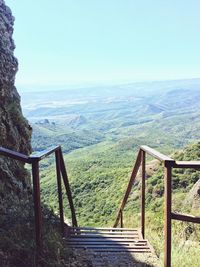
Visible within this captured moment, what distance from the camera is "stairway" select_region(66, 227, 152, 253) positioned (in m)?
5.67

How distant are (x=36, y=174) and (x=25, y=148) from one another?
5444mm

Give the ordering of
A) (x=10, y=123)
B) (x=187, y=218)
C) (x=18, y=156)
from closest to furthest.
Result: (x=187, y=218), (x=18, y=156), (x=10, y=123)

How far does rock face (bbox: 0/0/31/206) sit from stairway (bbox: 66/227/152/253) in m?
1.27

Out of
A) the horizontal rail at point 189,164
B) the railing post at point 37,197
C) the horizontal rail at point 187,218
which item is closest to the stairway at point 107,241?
the railing post at point 37,197

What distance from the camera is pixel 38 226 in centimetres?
446

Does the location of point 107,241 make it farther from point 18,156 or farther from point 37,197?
point 18,156

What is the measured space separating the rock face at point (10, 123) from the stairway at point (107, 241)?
127 centimetres

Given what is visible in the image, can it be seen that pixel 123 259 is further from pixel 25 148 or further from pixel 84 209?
pixel 84 209

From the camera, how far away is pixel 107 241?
6.10m

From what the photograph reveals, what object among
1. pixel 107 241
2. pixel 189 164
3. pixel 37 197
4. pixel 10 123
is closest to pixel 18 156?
pixel 37 197

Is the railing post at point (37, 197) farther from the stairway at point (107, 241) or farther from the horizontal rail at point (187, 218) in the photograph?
the horizontal rail at point (187, 218)

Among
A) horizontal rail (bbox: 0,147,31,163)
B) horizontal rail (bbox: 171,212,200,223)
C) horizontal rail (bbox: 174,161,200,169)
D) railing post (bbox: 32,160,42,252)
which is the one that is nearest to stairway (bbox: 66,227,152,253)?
railing post (bbox: 32,160,42,252)

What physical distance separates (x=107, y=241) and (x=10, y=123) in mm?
3859

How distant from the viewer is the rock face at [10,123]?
7352mm
